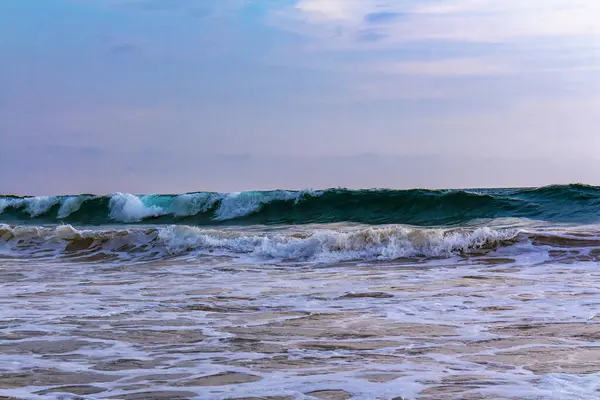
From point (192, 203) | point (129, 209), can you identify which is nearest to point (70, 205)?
point (129, 209)

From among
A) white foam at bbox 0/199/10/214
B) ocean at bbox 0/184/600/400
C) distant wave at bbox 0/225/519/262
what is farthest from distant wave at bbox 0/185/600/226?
ocean at bbox 0/184/600/400

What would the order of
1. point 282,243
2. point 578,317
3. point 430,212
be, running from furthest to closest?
point 430,212
point 282,243
point 578,317

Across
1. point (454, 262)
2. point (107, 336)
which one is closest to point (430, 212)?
point (454, 262)

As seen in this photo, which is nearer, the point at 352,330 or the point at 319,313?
the point at 352,330

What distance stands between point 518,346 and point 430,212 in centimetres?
1371

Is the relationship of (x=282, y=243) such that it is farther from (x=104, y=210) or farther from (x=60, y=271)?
(x=104, y=210)

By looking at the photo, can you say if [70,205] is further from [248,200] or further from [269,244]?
[269,244]

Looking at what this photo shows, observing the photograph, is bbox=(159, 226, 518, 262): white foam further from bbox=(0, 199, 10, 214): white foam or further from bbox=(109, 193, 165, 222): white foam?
bbox=(0, 199, 10, 214): white foam

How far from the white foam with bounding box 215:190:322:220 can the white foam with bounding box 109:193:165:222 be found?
2381mm

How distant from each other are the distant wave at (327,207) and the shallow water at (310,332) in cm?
808

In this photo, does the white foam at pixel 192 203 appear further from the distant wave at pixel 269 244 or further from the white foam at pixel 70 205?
the distant wave at pixel 269 244

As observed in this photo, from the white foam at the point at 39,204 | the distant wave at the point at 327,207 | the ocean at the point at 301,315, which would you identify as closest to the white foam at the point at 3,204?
the white foam at the point at 39,204

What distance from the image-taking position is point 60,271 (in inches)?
368

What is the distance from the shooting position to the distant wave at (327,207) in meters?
16.9
